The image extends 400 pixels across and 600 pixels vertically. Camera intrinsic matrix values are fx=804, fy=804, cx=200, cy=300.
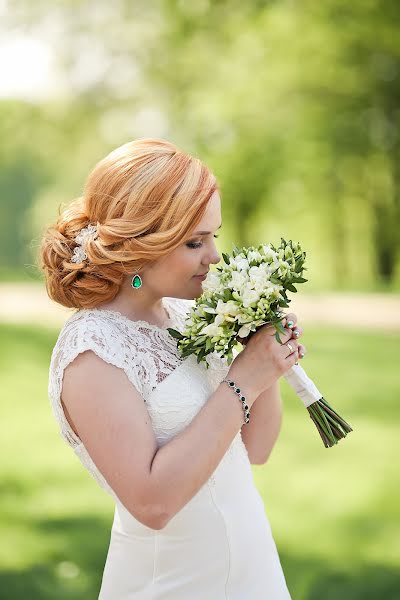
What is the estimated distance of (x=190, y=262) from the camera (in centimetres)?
253

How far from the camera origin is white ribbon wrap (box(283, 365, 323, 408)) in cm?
271

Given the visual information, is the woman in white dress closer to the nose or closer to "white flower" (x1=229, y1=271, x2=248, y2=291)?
the nose

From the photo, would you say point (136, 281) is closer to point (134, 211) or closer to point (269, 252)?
point (134, 211)

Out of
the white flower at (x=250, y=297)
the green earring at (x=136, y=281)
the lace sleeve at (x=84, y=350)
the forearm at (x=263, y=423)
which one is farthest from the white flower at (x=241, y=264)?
the forearm at (x=263, y=423)

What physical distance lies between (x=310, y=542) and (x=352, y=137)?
73.0 feet

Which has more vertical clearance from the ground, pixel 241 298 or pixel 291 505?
pixel 241 298

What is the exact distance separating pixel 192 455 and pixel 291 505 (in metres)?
5.01

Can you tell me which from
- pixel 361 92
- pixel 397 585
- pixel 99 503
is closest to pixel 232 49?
pixel 361 92

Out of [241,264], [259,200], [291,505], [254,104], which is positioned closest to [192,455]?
[241,264]

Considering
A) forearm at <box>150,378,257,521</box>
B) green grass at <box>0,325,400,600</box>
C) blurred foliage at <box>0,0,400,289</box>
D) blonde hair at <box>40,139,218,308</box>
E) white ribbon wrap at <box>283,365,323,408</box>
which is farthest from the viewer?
blurred foliage at <box>0,0,400,289</box>

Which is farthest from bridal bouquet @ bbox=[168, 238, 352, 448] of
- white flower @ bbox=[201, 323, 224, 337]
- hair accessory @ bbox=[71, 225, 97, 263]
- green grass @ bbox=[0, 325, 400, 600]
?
green grass @ bbox=[0, 325, 400, 600]

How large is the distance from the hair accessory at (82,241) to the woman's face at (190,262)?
21 centimetres

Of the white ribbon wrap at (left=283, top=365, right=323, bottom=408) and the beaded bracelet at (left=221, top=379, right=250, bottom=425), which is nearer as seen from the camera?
the beaded bracelet at (left=221, top=379, right=250, bottom=425)

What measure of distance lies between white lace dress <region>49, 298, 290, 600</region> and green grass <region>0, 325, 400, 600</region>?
2.72 metres
